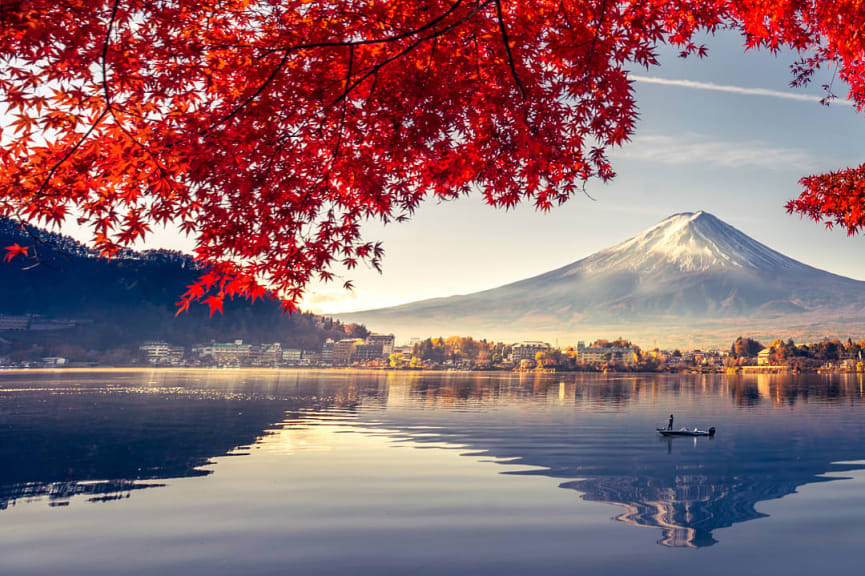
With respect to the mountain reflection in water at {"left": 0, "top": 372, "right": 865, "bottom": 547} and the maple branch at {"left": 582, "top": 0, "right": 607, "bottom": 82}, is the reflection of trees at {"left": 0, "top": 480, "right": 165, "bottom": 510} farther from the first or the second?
the maple branch at {"left": 582, "top": 0, "right": 607, "bottom": 82}

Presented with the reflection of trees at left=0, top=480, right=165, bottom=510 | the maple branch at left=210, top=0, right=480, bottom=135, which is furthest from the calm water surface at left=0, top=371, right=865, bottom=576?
the maple branch at left=210, top=0, right=480, bottom=135

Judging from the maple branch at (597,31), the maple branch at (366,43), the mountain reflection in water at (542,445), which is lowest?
the mountain reflection in water at (542,445)

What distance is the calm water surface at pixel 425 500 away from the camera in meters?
9.83

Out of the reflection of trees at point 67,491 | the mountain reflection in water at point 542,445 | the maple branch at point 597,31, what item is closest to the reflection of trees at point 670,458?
the mountain reflection in water at point 542,445

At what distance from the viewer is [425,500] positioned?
45.8 feet

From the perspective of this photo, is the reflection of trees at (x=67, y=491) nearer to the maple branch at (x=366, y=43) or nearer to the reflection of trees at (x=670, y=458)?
the reflection of trees at (x=670, y=458)

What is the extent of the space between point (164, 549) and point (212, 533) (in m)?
0.98

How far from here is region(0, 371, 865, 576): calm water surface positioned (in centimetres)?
983

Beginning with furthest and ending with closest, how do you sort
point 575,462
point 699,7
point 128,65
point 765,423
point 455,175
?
point 765,423 → point 575,462 → point 699,7 → point 455,175 → point 128,65

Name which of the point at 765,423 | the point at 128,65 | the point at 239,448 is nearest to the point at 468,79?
the point at 128,65

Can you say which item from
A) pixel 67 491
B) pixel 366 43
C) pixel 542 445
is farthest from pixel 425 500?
pixel 542 445

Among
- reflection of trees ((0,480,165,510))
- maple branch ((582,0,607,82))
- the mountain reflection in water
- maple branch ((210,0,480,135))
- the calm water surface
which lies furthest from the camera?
the mountain reflection in water

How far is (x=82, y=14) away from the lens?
5.56 metres

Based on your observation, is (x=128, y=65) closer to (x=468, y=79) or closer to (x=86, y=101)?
(x=86, y=101)
